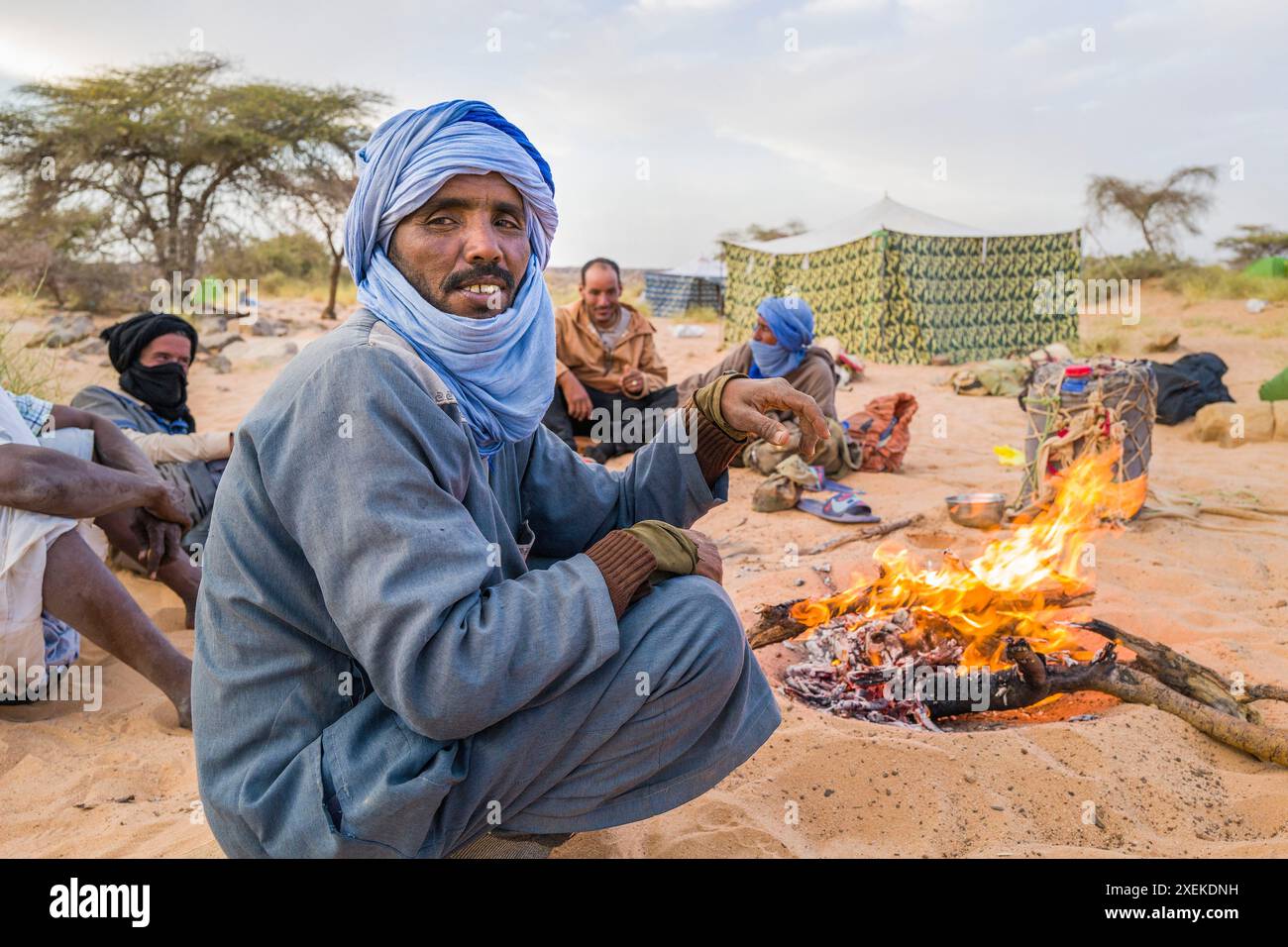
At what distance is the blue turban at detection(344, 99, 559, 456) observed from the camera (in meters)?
1.84

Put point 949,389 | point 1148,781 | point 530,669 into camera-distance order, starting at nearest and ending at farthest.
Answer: point 530,669 < point 1148,781 < point 949,389

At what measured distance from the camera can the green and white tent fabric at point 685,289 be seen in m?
21.9

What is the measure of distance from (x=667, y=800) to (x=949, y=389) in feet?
35.0

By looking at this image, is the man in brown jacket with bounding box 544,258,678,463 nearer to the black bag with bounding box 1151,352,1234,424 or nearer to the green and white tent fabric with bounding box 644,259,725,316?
the black bag with bounding box 1151,352,1234,424

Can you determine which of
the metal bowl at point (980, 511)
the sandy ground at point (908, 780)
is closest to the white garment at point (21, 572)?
the sandy ground at point (908, 780)

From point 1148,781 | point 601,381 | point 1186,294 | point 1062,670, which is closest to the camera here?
point 1148,781

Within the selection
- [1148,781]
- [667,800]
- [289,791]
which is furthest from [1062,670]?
[289,791]

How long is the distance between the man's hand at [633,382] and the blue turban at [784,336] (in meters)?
0.91

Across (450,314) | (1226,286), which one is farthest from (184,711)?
(1226,286)

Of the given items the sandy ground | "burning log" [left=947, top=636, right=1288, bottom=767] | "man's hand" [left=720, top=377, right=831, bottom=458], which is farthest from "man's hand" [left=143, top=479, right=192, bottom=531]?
"burning log" [left=947, top=636, right=1288, bottom=767]

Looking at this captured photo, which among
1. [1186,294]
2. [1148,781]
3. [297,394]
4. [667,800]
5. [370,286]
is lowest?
[1148,781]

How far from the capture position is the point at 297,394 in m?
1.58
